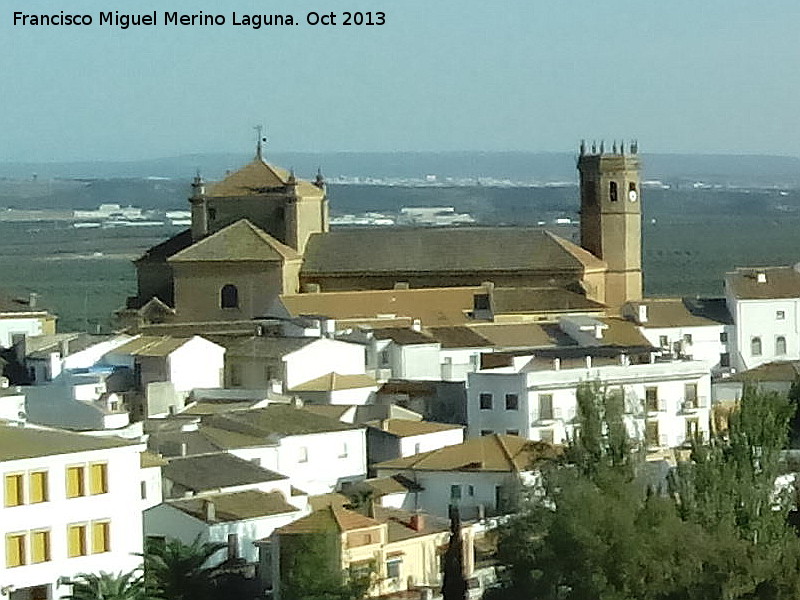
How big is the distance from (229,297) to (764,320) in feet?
Answer: 34.8

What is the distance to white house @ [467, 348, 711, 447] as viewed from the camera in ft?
122

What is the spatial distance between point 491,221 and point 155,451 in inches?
5934

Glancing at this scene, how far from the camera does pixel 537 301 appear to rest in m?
50.7

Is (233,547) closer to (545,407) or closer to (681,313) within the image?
(545,407)

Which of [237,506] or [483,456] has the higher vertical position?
[483,456]

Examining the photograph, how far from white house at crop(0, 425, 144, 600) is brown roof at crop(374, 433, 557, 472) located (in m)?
6.93

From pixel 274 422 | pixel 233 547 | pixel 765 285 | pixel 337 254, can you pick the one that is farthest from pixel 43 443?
pixel 337 254

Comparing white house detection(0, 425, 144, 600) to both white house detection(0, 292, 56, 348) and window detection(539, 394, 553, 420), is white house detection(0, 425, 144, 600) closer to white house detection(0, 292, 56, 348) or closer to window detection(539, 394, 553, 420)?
window detection(539, 394, 553, 420)

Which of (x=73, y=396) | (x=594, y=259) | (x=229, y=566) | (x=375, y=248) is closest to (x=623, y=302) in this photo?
(x=594, y=259)

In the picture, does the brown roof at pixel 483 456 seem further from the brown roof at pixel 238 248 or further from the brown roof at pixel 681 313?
the brown roof at pixel 238 248

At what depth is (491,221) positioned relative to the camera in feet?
600

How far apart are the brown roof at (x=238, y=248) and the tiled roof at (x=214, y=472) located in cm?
2042

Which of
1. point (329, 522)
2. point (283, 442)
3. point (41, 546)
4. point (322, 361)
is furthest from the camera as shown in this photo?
point (322, 361)

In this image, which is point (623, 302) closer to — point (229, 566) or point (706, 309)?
point (706, 309)
